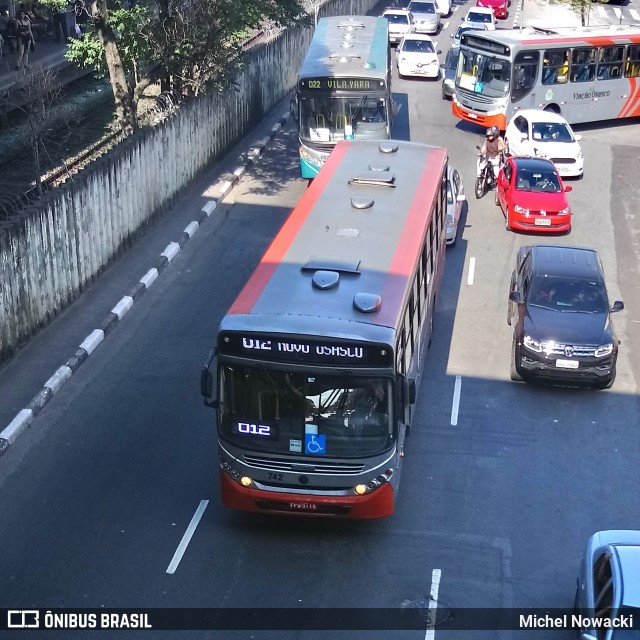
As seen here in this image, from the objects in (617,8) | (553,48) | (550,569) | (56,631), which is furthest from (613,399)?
(617,8)

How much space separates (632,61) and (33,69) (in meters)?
18.2

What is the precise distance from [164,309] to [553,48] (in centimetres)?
1758

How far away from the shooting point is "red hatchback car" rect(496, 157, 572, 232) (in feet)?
77.2

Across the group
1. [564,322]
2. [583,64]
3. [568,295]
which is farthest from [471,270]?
[583,64]

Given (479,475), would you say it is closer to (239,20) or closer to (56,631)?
(56,631)

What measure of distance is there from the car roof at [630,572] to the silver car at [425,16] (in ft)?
137

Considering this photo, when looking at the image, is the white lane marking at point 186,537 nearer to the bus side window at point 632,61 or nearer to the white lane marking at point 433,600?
the white lane marking at point 433,600

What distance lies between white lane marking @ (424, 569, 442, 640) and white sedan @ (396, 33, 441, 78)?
1183 inches

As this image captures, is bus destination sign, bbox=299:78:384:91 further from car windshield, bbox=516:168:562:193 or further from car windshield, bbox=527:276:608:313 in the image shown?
car windshield, bbox=527:276:608:313

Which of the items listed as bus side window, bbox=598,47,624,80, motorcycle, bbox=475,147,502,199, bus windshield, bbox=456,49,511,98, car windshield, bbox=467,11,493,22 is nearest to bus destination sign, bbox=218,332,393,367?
motorcycle, bbox=475,147,502,199

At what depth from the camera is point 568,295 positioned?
56.2 feet

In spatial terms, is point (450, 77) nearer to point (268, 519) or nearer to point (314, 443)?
point (268, 519)

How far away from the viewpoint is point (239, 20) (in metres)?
26.3

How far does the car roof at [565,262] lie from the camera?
17.5 meters
